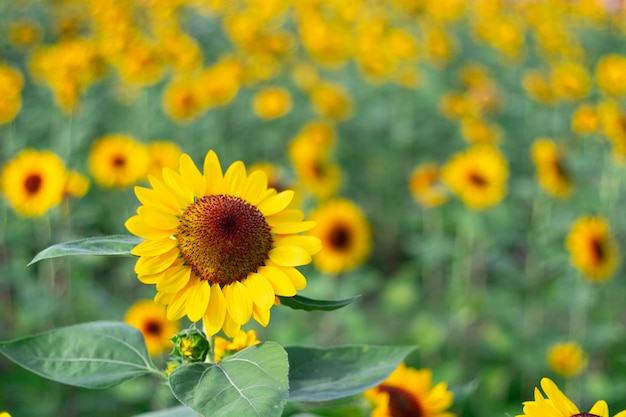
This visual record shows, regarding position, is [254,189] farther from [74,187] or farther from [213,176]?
[74,187]

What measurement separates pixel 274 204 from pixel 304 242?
0.07m

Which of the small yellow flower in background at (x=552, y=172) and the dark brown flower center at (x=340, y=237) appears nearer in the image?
the dark brown flower center at (x=340, y=237)

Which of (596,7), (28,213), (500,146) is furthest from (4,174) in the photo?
(596,7)

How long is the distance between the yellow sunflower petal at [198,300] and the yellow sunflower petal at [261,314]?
53 mm

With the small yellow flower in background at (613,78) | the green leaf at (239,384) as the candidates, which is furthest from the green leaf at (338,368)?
the small yellow flower in background at (613,78)

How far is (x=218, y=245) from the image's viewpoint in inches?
35.4

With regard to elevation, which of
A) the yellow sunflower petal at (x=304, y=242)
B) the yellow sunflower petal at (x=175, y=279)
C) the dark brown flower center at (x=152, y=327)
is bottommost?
the dark brown flower center at (x=152, y=327)

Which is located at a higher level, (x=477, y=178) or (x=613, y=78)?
(x=613, y=78)

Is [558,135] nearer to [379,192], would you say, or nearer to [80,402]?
[379,192]

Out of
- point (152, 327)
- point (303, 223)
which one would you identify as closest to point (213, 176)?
point (303, 223)

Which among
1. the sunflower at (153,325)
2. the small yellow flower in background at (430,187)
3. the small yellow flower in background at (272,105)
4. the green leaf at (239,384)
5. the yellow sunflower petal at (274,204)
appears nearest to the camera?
the green leaf at (239,384)

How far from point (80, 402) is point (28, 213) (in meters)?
0.65

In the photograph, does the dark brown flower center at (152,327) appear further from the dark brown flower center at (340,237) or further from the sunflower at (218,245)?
the sunflower at (218,245)

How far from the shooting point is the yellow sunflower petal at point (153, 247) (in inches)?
33.1
